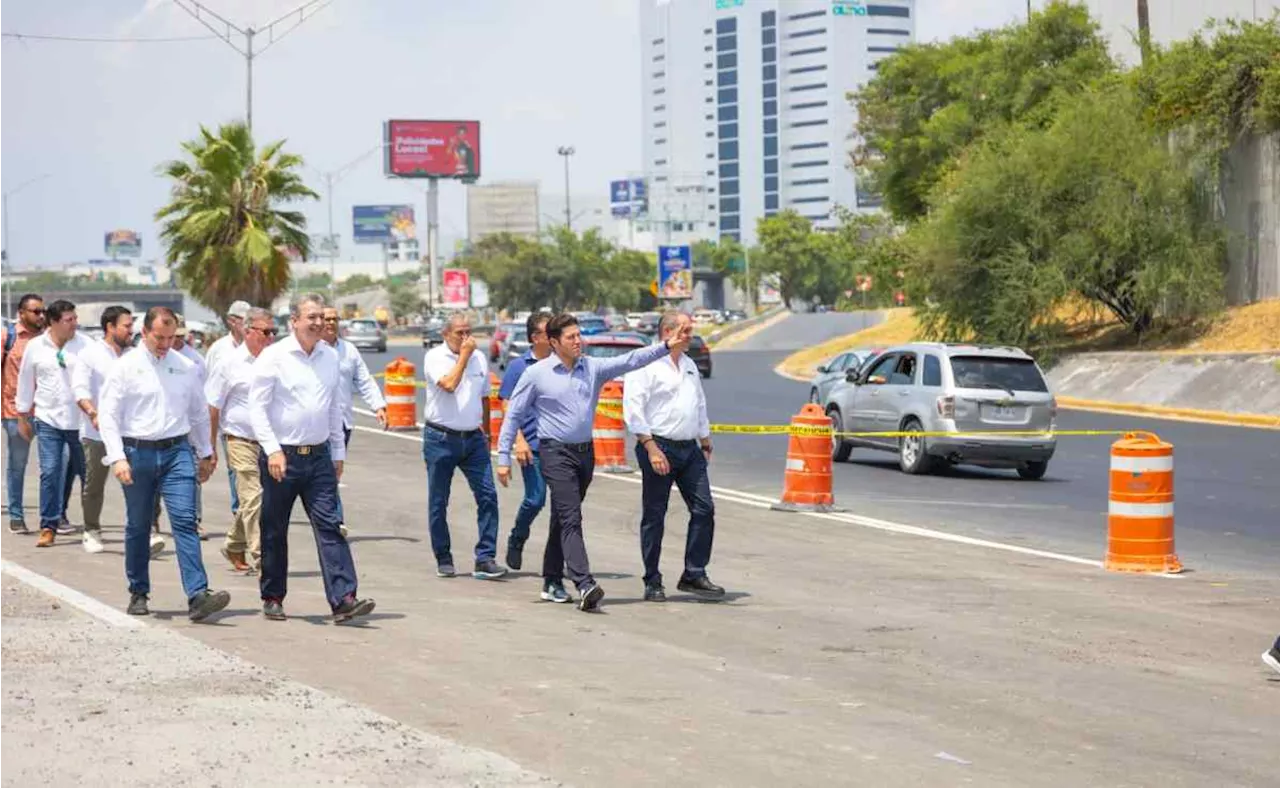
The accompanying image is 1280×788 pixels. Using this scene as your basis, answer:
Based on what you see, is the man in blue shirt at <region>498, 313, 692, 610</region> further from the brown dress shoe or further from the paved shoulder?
the paved shoulder

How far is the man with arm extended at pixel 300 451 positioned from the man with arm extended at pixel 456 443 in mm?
2654

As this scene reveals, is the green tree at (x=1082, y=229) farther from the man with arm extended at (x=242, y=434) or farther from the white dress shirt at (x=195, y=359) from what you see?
the man with arm extended at (x=242, y=434)

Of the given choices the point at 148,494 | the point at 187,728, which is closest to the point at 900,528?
the point at 148,494

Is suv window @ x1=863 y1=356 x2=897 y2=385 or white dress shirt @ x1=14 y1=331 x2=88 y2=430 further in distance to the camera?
suv window @ x1=863 y1=356 x2=897 y2=385

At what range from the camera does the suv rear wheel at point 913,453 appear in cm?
2502

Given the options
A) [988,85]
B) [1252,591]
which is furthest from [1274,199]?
[1252,591]

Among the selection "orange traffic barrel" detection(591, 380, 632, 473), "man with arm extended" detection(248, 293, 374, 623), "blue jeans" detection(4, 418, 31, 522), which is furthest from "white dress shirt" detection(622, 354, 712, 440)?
"orange traffic barrel" detection(591, 380, 632, 473)

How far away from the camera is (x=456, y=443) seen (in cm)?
1438

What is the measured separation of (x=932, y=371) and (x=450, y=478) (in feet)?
39.9

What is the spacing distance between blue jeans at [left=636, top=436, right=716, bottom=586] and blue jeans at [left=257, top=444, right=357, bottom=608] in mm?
2398

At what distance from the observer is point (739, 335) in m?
108

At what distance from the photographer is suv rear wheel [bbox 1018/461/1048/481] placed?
2486 centimetres

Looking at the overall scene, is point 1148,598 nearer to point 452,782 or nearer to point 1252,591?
point 1252,591

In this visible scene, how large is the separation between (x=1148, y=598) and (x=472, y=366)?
511 cm
